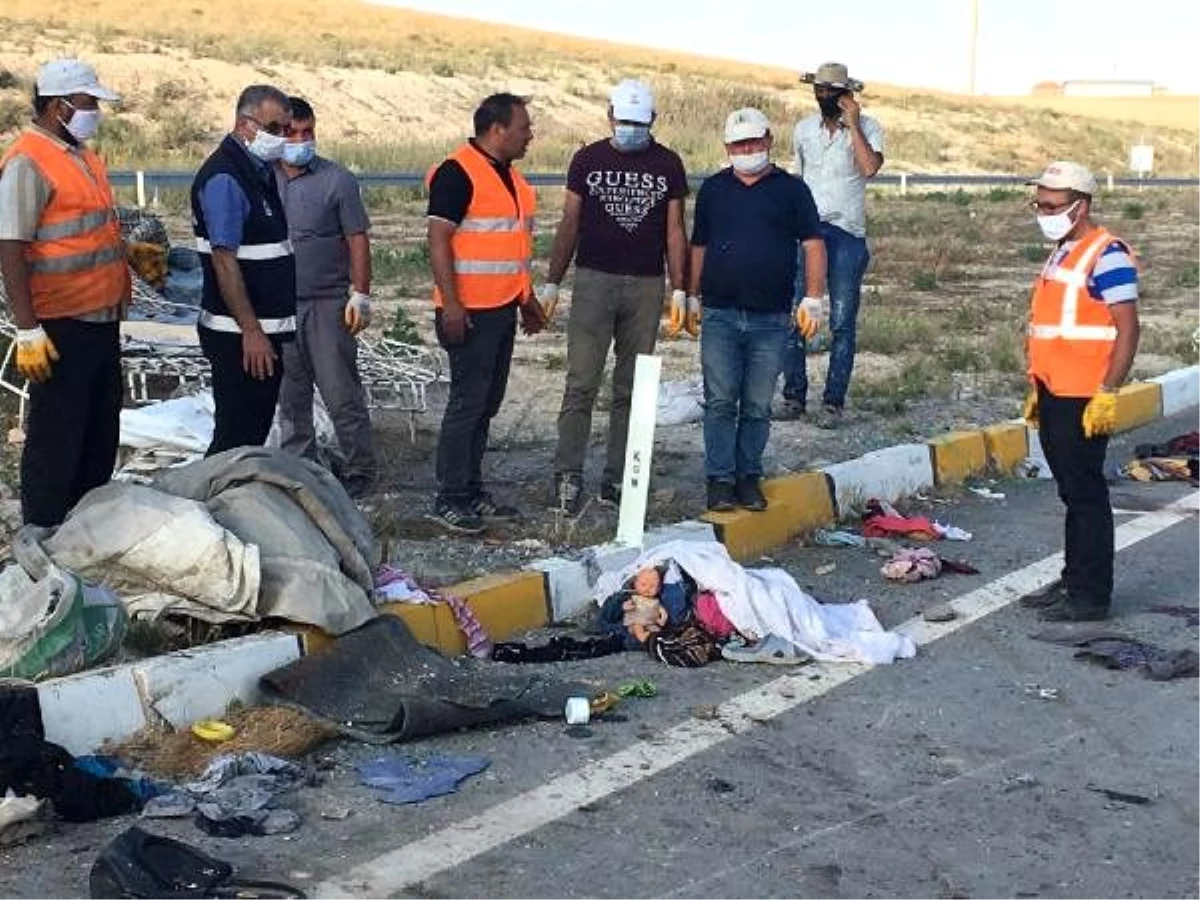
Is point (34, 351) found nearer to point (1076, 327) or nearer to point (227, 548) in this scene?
point (227, 548)

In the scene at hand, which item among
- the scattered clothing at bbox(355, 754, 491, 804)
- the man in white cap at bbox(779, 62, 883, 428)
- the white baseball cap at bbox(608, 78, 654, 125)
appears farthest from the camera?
the man in white cap at bbox(779, 62, 883, 428)

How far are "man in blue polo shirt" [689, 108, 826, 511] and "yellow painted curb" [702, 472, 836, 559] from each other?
0.36ft

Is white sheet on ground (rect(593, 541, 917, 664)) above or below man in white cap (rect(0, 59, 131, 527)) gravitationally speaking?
below

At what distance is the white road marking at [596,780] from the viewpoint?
489cm

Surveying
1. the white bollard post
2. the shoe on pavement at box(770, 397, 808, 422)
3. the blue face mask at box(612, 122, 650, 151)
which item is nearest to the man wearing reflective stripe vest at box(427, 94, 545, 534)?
the blue face mask at box(612, 122, 650, 151)

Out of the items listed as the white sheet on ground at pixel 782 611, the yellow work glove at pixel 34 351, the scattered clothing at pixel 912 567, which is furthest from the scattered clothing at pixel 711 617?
the yellow work glove at pixel 34 351

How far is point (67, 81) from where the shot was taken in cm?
721

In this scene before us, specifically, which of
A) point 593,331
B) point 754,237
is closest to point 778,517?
point 593,331

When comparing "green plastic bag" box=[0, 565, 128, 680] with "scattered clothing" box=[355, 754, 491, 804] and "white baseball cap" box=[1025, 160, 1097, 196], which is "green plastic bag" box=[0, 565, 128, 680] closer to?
"scattered clothing" box=[355, 754, 491, 804]

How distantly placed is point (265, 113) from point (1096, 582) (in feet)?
12.5

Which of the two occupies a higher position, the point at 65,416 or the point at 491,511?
the point at 65,416

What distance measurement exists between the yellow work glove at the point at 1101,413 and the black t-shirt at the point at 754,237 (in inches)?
68.9

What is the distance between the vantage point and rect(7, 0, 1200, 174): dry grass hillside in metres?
51.5

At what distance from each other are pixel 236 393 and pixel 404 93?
54.5 m
